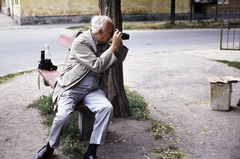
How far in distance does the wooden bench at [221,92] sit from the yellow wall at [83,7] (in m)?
17.7

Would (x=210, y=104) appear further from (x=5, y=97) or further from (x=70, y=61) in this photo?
(x=5, y=97)

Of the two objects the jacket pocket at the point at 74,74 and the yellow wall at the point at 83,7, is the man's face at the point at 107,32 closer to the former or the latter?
the jacket pocket at the point at 74,74

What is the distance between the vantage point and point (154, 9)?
23.5m

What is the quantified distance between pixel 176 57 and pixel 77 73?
6.27 meters

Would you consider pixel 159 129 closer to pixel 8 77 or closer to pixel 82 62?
pixel 82 62

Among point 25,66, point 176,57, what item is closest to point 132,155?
point 25,66

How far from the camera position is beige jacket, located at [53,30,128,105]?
3.11 meters

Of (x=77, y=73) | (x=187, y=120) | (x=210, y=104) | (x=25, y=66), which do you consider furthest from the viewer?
(x=25, y=66)

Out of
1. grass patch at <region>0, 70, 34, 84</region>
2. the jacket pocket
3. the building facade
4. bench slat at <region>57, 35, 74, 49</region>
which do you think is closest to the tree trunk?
bench slat at <region>57, 35, 74, 49</region>

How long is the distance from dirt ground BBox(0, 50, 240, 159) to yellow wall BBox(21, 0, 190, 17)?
46.8 ft

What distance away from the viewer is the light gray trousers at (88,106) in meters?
3.05

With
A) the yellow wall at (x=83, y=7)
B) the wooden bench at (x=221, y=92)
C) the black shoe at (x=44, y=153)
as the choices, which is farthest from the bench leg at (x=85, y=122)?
the yellow wall at (x=83, y=7)

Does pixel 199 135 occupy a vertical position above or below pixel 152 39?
below

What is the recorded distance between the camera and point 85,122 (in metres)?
3.64
